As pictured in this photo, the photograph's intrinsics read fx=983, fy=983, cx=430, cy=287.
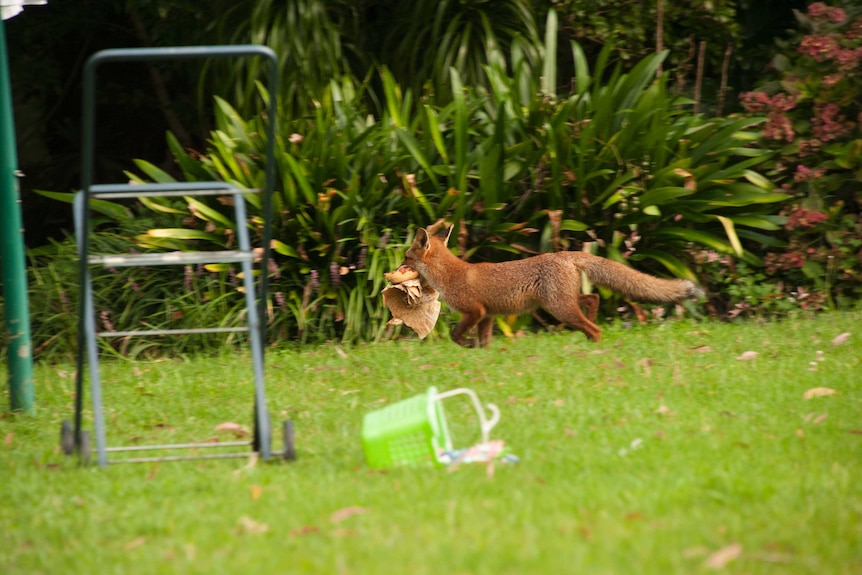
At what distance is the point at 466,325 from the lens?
23.4 feet

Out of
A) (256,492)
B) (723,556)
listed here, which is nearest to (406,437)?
(256,492)

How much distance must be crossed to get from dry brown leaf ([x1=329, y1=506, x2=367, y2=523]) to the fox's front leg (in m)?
3.33

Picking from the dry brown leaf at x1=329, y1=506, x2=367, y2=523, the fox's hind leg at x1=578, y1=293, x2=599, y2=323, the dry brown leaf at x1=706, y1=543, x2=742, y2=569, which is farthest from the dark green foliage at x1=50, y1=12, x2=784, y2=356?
the dry brown leaf at x1=706, y1=543, x2=742, y2=569

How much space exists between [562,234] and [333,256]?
193 cm

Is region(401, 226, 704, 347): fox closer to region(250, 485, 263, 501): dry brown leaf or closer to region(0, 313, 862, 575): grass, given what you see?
region(0, 313, 862, 575): grass

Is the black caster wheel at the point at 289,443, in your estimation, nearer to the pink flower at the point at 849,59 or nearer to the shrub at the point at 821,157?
the shrub at the point at 821,157

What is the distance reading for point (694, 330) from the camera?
7.45m

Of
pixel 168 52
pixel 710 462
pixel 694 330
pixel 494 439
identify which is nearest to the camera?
pixel 168 52

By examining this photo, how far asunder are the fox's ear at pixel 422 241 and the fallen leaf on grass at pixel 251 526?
11.8 ft

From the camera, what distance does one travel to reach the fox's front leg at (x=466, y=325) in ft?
23.3

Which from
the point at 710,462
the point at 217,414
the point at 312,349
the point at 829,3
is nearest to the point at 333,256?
the point at 312,349

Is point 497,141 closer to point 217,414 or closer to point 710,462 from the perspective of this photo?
point 217,414

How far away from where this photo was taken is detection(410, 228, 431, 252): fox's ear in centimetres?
712

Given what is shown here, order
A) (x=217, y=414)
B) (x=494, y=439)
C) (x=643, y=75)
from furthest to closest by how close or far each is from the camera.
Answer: (x=643, y=75) < (x=217, y=414) < (x=494, y=439)
